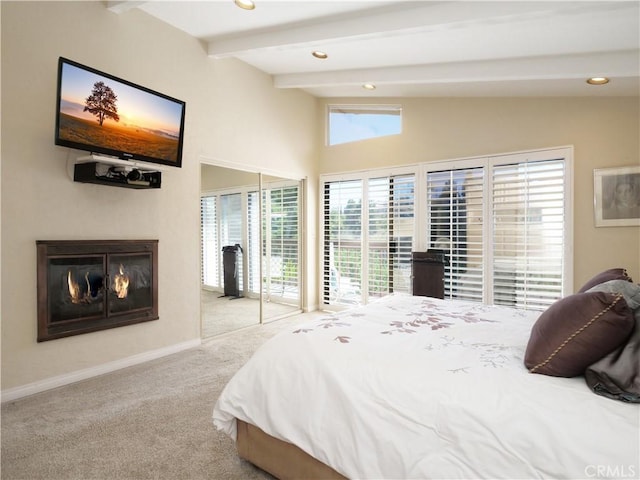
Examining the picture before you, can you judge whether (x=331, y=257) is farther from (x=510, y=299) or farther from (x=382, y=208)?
(x=510, y=299)

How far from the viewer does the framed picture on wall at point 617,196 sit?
3449 mm

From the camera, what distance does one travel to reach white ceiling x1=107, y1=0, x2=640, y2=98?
2.53m

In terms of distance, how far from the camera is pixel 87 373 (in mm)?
3111

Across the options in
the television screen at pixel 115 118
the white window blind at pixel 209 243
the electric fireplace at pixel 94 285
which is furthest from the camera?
the white window blind at pixel 209 243

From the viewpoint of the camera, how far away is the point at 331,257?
18.3ft

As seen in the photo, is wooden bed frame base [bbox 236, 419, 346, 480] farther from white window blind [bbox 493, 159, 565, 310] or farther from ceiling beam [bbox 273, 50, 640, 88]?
ceiling beam [bbox 273, 50, 640, 88]

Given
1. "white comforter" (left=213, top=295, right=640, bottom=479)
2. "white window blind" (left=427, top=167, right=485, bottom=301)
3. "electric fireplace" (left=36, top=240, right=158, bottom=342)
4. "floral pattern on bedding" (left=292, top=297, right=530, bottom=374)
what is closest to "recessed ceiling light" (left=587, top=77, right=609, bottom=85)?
"white window blind" (left=427, top=167, right=485, bottom=301)

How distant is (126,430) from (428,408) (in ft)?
6.33

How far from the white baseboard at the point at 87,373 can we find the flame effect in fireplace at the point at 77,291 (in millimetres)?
590

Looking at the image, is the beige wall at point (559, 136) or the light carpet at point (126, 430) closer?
the light carpet at point (126, 430)

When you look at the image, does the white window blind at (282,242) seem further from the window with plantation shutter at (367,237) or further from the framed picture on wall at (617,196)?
the framed picture on wall at (617,196)

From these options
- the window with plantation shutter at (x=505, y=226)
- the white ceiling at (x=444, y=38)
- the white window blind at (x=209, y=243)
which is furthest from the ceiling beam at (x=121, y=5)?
the window with plantation shutter at (x=505, y=226)

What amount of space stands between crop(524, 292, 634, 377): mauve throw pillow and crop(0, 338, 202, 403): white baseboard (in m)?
3.29

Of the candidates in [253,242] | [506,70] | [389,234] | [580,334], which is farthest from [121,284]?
[506,70]
